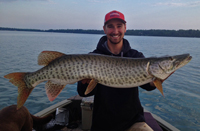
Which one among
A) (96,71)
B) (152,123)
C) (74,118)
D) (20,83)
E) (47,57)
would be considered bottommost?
(74,118)

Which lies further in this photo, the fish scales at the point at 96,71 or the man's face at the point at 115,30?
→ the man's face at the point at 115,30

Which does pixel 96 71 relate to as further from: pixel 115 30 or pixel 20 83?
pixel 20 83

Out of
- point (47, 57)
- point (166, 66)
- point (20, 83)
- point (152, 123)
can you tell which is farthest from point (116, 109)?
point (20, 83)

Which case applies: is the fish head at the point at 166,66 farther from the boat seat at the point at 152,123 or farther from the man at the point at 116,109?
the boat seat at the point at 152,123

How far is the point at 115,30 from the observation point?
2.91 meters

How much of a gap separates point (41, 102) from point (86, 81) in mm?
5332

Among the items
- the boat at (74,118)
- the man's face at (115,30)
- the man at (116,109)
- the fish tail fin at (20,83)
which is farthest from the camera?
the boat at (74,118)

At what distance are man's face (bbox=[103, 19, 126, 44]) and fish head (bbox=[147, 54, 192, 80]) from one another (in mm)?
823

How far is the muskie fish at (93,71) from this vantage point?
2.29 meters

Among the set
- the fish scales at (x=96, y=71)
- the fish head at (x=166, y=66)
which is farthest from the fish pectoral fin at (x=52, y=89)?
the fish head at (x=166, y=66)

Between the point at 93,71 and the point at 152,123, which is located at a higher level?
the point at 93,71

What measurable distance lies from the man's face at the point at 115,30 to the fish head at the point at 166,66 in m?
0.82

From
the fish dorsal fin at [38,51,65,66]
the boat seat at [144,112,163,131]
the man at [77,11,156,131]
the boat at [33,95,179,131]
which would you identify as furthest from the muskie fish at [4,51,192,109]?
the boat at [33,95,179,131]

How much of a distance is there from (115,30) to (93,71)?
1.01 m
